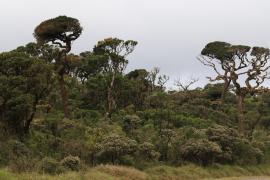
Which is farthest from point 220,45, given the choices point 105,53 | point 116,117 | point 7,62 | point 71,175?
point 71,175

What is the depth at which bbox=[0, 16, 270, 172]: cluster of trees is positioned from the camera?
34.0m

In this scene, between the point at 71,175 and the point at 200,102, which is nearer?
the point at 71,175

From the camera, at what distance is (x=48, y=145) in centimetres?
3438

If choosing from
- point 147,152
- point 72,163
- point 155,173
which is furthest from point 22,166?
point 147,152

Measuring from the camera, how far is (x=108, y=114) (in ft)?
155

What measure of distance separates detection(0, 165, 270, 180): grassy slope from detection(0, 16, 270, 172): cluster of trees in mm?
1165

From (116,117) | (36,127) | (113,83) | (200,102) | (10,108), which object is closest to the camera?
(10,108)

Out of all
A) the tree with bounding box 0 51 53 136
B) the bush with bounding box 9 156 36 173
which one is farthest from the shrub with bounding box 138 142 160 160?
the bush with bounding box 9 156 36 173

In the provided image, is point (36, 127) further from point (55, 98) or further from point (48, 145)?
point (55, 98)

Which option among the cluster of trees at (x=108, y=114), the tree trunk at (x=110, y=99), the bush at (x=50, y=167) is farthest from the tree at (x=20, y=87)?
the tree trunk at (x=110, y=99)

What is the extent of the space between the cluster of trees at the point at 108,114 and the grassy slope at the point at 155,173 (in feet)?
3.82

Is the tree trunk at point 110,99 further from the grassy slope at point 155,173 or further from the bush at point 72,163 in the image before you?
the bush at point 72,163

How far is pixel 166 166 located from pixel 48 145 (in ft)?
26.3

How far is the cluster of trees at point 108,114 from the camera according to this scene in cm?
3397
